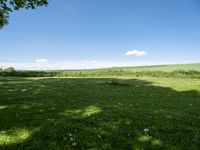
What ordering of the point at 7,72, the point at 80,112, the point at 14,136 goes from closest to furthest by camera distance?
the point at 14,136 → the point at 80,112 → the point at 7,72

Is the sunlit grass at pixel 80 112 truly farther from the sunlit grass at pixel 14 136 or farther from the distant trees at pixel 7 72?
the distant trees at pixel 7 72

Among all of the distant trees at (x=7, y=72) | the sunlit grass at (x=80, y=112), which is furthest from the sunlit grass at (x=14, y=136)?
the distant trees at (x=7, y=72)

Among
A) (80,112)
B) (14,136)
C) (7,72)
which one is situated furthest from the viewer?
(7,72)

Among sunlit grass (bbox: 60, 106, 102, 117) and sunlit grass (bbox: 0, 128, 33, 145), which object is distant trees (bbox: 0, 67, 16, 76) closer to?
sunlit grass (bbox: 60, 106, 102, 117)

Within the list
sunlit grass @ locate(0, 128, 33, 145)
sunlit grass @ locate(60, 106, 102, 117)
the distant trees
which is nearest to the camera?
sunlit grass @ locate(0, 128, 33, 145)

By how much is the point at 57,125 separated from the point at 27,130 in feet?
4.61

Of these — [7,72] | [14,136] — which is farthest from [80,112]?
[7,72]

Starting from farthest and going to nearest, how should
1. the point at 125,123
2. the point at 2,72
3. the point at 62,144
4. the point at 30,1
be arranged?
the point at 2,72 → the point at 30,1 → the point at 125,123 → the point at 62,144

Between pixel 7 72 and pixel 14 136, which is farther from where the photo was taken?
pixel 7 72

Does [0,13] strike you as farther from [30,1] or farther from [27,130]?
[27,130]

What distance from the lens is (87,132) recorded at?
417 inches

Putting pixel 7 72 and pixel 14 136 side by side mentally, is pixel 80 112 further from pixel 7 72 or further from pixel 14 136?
pixel 7 72

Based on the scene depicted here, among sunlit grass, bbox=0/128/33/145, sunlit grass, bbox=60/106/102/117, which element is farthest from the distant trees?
sunlit grass, bbox=0/128/33/145

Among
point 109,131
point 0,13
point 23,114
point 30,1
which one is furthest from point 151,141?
point 0,13
